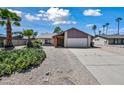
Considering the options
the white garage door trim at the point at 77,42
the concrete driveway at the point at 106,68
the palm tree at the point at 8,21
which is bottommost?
the concrete driveway at the point at 106,68

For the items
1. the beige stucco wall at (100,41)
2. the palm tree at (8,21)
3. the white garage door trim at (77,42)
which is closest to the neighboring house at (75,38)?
the white garage door trim at (77,42)

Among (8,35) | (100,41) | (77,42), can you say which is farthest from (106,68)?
(100,41)

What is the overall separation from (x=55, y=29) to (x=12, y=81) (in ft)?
248

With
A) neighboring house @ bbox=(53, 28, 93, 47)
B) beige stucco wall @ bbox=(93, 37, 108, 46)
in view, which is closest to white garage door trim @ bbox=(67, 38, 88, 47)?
neighboring house @ bbox=(53, 28, 93, 47)

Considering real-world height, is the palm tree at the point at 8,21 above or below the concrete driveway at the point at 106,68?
above

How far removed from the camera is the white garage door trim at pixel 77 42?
3716cm

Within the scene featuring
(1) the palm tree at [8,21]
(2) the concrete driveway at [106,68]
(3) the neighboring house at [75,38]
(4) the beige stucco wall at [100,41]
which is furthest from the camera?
(4) the beige stucco wall at [100,41]

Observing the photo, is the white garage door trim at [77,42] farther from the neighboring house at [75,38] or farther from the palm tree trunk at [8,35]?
the palm tree trunk at [8,35]

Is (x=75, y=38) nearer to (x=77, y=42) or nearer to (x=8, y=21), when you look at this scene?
(x=77, y=42)

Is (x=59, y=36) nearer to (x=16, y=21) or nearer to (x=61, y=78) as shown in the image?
(x=16, y=21)

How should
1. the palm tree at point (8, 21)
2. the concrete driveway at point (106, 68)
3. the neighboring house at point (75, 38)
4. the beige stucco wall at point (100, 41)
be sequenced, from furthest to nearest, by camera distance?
the beige stucco wall at point (100, 41)
the neighboring house at point (75, 38)
the palm tree at point (8, 21)
the concrete driveway at point (106, 68)

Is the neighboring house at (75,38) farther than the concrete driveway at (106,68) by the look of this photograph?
Yes

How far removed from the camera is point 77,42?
3728 centimetres
